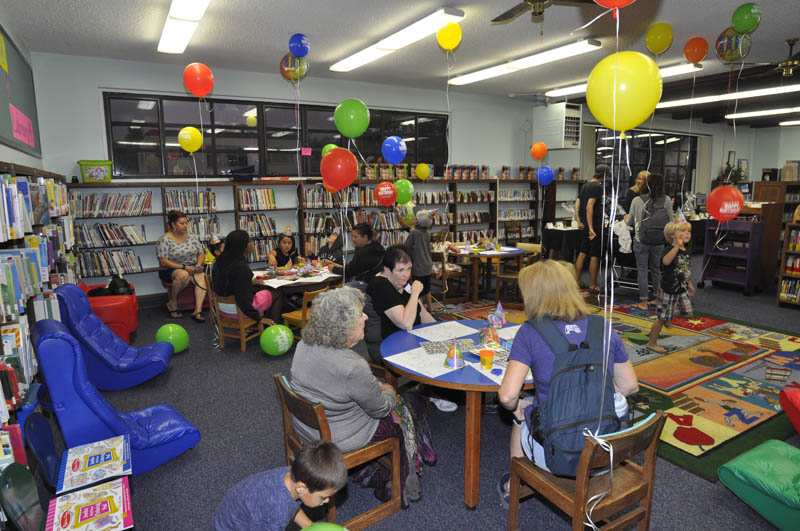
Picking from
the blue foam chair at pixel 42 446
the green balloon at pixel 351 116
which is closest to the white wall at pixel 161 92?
the green balloon at pixel 351 116

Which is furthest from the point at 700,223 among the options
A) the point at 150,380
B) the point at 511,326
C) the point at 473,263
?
the point at 150,380

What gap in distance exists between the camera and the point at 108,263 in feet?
21.2

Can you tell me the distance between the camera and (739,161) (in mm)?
15125

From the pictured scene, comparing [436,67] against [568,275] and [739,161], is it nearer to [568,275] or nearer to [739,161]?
[568,275]

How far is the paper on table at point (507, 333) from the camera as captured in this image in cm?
304

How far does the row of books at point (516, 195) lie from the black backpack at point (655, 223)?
3.75 m

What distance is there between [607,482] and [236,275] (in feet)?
12.4

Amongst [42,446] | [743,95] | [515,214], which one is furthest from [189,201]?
[743,95]

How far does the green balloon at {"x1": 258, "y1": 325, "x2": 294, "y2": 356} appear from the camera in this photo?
4738mm

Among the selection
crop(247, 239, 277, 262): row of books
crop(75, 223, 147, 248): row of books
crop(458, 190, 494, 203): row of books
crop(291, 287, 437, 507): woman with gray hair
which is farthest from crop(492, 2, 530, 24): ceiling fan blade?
crop(75, 223, 147, 248): row of books

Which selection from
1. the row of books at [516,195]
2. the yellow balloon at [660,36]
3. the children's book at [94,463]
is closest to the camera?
the children's book at [94,463]

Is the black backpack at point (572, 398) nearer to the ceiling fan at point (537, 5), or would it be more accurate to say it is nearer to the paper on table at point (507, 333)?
the paper on table at point (507, 333)

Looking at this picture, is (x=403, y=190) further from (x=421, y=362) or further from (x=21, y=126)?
(x=421, y=362)

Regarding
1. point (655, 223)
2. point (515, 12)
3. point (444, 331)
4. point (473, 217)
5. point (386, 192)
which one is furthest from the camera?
point (473, 217)
